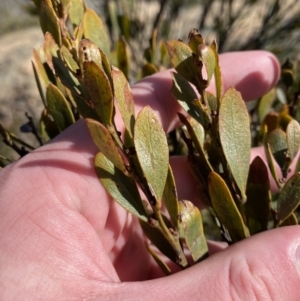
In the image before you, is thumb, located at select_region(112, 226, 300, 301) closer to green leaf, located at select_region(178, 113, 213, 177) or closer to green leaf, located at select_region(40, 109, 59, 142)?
green leaf, located at select_region(178, 113, 213, 177)

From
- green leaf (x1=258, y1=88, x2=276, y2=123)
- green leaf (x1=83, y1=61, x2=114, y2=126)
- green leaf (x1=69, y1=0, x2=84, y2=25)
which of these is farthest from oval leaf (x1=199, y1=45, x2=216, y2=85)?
green leaf (x1=258, y1=88, x2=276, y2=123)

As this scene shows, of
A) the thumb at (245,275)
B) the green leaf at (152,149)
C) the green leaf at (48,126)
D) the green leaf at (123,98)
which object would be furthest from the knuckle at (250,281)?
the green leaf at (48,126)

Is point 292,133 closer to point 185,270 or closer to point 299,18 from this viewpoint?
point 185,270

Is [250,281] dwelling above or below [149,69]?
below

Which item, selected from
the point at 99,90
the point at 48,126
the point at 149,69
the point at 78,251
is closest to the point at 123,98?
the point at 99,90

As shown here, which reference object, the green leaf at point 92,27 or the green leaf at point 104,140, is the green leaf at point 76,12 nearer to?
the green leaf at point 92,27

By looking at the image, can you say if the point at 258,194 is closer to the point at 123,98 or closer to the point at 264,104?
the point at 123,98

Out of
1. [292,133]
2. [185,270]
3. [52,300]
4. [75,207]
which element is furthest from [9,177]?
[292,133]
